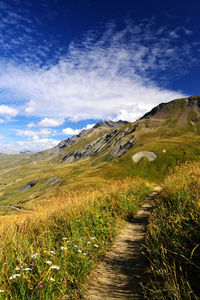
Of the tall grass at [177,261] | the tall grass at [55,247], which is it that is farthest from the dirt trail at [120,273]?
the tall grass at [177,261]

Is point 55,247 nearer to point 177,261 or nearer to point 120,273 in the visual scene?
point 120,273

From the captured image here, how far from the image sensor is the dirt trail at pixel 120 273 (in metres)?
4.00

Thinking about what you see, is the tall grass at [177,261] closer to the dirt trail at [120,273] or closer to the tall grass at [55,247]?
the dirt trail at [120,273]

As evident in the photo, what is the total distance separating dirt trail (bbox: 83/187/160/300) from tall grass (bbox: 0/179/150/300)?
11.5 inches

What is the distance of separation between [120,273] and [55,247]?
2.04 m

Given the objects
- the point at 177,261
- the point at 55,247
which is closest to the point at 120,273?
the point at 177,261

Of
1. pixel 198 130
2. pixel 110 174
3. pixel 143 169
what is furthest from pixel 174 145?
pixel 198 130

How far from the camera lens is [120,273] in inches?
189

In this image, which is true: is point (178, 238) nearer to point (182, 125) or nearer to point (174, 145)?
point (174, 145)

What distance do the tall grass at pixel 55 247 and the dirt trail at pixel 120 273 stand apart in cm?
29

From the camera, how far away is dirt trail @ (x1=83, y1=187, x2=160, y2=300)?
4.00 metres

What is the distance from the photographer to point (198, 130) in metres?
169

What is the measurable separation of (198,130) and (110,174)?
125 metres

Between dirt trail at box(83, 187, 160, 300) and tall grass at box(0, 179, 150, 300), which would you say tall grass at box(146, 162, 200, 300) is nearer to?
dirt trail at box(83, 187, 160, 300)
